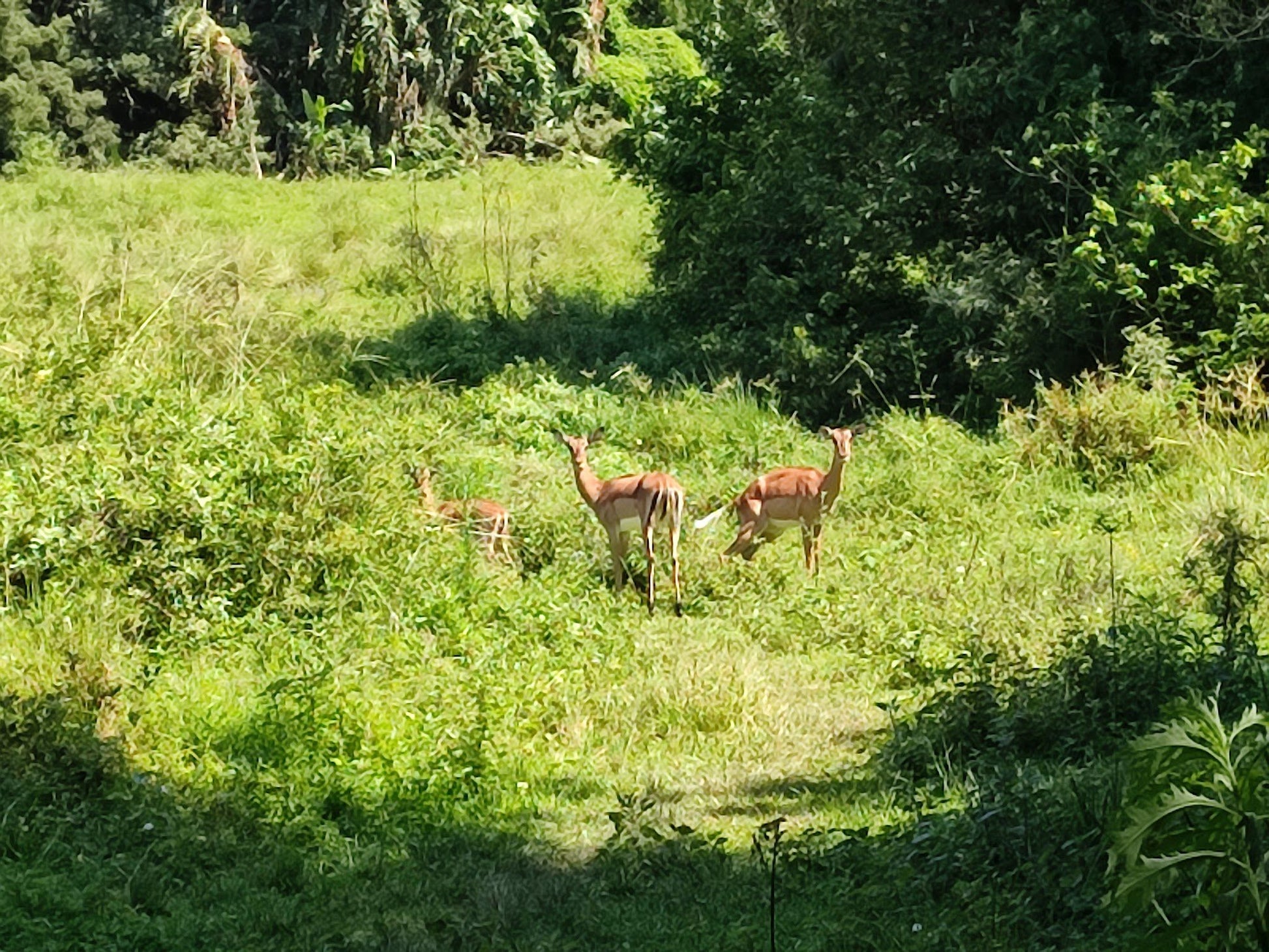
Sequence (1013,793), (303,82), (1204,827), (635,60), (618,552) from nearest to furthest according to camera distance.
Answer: (1204,827) → (1013,793) → (618,552) → (303,82) → (635,60)

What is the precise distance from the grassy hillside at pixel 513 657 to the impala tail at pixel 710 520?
0.14 m

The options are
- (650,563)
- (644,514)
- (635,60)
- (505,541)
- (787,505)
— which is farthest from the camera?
(635,60)

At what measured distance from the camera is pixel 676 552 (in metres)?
9.12

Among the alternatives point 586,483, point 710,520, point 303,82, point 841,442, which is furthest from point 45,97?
point 841,442

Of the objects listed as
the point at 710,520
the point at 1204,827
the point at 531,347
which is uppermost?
the point at 1204,827

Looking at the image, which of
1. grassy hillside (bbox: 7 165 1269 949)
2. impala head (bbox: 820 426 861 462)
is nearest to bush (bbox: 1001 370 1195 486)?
grassy hillside (bbox: 7 165 1269 949)

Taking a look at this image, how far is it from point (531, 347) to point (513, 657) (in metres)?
6.64

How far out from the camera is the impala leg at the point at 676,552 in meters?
8.93

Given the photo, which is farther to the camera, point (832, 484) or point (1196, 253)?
point (1196, 253)

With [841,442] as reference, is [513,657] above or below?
below

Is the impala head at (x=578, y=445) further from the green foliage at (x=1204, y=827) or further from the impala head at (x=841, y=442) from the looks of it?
the green foliage at (x=1204, y=827)

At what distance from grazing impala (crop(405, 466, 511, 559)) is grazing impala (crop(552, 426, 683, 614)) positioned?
0.51 meters

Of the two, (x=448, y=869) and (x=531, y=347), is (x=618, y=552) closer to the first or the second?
(x=448, y=869)

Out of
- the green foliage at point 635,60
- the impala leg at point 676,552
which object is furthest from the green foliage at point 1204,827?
the green foliage at point 635,60
